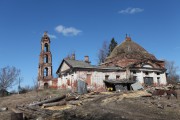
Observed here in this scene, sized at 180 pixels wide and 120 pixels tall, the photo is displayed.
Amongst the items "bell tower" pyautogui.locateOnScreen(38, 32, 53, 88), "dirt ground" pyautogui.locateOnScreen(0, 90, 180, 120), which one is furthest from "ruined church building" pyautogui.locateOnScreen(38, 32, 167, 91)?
"dirt ground" pyautogui.locateOnScreen(0, 90, 180, 120)

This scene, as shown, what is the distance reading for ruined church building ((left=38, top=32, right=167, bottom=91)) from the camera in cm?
→ 3700

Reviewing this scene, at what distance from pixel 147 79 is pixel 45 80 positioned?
18741mm

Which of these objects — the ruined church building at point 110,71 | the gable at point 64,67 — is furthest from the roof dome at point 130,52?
the gable at point 64,67

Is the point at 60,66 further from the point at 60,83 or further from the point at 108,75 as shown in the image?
the point at 108,75

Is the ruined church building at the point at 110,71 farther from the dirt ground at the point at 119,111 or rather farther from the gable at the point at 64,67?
the dirt ground at the point at 119,111

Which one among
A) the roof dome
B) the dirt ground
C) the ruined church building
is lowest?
the dirt ground

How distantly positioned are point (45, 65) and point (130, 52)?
53.1ft

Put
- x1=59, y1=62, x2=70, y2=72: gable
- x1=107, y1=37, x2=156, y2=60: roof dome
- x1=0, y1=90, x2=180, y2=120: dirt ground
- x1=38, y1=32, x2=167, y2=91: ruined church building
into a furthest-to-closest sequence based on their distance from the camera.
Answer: x1=107, y1=37, x2=156, y2=60: roof dome
x1=59, y1=62, x2=70, y2=72: gable
x1=38, y1=32, x2=167, y2=91: ruined church building
x1=0, y1=90, x2=180, y2=120: dirt ground

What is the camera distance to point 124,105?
2153 centimetres

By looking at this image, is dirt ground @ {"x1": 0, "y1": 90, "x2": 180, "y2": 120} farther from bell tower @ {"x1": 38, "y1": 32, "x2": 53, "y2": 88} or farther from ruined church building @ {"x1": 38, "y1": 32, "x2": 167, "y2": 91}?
bell tower @ {"x1": 38, "y1": 32, "x2": 53, "y2": 88}

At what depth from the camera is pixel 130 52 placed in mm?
44344

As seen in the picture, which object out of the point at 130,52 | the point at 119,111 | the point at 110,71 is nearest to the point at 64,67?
the point at 110,71

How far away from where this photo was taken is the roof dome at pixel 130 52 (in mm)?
43281

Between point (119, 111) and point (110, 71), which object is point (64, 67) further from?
point (119, 111)
